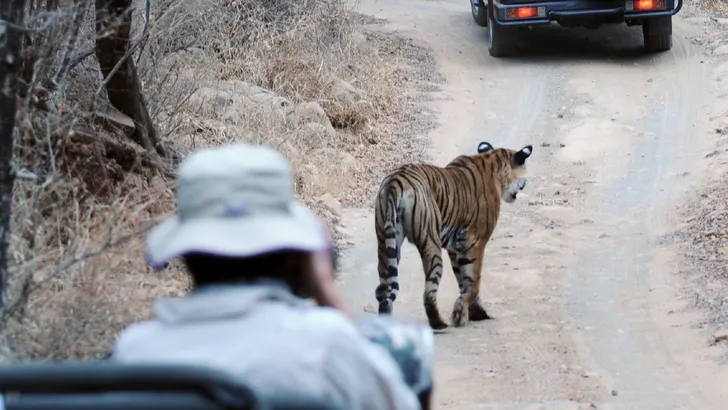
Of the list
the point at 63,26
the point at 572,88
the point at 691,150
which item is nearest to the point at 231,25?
the point at 572,88

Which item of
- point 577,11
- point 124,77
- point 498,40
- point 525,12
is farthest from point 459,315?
point 498,40

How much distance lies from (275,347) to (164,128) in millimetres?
8106

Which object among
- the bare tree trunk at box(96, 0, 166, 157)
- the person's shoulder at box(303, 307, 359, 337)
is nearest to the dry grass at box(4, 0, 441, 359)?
the bare tree trunk at box(96, 0, 166, 157)

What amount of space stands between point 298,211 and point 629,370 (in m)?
5.01

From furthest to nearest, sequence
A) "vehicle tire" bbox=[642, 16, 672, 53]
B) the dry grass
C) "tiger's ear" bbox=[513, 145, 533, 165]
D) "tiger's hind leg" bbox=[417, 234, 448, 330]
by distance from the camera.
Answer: "vehicle tire" bbox=[642, 16, 672, 53] → "tiger's ear" bbox=[513, 145, 533, 165] → "tiger's hind leg" bbox=[417, 234, 448, 330] → the dry grass

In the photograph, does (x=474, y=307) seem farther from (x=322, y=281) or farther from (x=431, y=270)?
(x=322, y=281)

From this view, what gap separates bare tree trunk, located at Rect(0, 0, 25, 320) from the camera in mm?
4461

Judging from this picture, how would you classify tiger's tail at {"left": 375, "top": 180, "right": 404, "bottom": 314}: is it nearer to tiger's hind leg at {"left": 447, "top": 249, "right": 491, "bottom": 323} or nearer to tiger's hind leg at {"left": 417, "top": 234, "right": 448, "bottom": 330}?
tiger's hind leg at {"left": 417, "top": 234, "right": 448, "bottom": 330}

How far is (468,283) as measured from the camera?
8273 mm

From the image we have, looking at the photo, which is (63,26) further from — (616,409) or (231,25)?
(231,25)

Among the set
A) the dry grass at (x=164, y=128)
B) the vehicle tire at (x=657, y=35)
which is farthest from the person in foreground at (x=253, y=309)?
the vehicle tire at (x=657, y=35)

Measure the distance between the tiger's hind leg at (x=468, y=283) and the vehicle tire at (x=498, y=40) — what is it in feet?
30.3

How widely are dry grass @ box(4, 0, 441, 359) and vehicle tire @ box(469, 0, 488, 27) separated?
181 centimetres

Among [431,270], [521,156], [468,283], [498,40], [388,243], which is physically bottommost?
[498,40]
